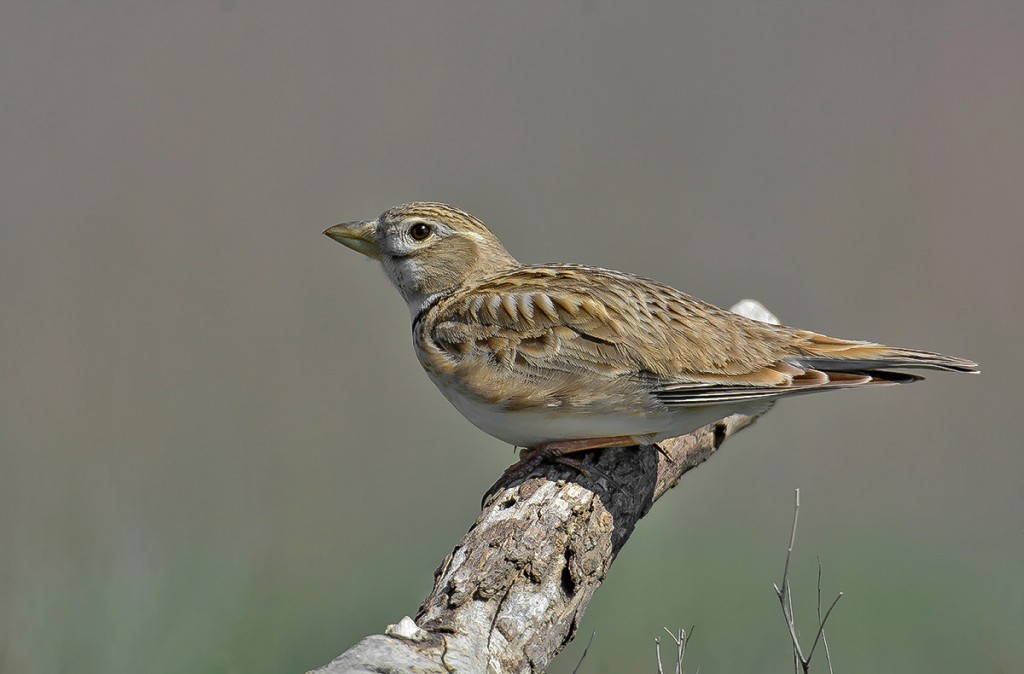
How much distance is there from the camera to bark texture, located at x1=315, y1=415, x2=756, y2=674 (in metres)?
3.79

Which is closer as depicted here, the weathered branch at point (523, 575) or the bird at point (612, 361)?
the weathered branch at point (523, 575)

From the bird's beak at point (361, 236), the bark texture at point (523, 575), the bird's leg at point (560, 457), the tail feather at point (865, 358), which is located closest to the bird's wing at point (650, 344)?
the tail feather at point (865, 358)

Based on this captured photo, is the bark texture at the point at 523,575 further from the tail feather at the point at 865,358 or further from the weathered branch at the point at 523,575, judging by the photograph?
the tail feather at the point at 865,358

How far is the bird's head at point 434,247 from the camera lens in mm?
5984

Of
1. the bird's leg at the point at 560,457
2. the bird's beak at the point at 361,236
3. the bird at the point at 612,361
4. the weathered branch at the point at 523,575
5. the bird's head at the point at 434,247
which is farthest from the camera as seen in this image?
the bird's beak at the point at 361,236

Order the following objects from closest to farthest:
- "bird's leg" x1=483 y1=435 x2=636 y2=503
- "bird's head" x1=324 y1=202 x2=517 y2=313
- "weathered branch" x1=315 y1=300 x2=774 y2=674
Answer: "weathered branch" x1=315 y1=300 x2=774 y2=674 → "bird's leg" x1=483 y1=435 x2=636 y2=503 → "bird's head" x1=324 y1=202 x2=517 y2=313

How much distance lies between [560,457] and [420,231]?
4.82 ft

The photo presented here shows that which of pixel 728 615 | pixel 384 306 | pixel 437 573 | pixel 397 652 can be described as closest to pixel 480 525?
pixel 437 573

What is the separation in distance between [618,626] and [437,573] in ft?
7.46

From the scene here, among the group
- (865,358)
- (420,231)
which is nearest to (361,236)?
A: (420,231)

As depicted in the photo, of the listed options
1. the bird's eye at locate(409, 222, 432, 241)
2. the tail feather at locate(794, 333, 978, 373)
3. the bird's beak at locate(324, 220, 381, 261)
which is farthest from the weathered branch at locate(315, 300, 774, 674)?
the bird's beak at locate(324, 220, 381, 261)

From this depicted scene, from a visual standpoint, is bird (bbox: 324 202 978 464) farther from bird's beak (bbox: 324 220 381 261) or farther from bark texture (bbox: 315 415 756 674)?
bird's beak (bbox: 324 220 381 261)

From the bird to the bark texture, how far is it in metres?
0.24

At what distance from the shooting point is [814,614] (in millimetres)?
6855
